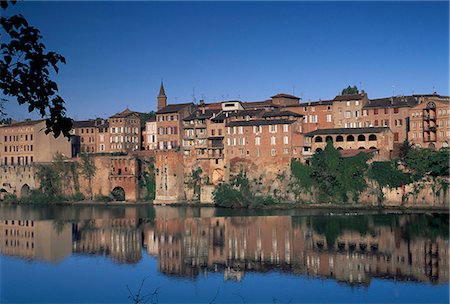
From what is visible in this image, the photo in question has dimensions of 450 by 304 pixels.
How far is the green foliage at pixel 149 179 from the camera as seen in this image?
52.7 m

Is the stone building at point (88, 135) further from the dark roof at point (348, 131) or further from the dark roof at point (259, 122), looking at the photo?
the dark roof at point (348, 131)

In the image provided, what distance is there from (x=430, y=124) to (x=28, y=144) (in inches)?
1506

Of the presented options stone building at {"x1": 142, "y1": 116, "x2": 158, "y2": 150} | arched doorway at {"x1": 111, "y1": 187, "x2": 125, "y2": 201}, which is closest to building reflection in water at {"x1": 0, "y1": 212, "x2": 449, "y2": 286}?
arched doorway at {"x1": 111, "y1": 187, "x2": 125, "y2": 201}

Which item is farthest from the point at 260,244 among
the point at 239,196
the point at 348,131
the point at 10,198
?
the point at 10,198

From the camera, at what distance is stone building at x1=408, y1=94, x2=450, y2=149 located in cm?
4578

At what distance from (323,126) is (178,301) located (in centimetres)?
3474

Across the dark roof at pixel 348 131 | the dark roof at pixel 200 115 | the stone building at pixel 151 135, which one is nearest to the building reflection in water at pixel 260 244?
the dark roof at pixel 348 131

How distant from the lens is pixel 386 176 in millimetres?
42312

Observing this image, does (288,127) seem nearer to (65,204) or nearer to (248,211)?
(248,211)

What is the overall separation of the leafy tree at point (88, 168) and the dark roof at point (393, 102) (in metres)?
24.9

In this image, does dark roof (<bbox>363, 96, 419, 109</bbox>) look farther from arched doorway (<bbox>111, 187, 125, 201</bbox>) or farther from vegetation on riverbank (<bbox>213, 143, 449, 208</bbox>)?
arched doorway (<bbox>111, 187, 125, 201</bbox>)

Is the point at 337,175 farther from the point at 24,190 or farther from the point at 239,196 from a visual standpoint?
the point at 24,190

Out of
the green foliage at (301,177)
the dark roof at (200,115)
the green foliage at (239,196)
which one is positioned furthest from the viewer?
the dark roof at (200,115)

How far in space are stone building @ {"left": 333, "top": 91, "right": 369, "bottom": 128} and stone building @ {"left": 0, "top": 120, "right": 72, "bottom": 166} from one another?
26.0m
